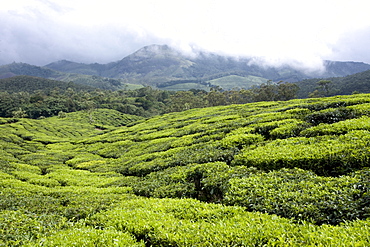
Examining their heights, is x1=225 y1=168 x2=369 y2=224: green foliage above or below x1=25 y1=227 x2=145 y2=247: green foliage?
above

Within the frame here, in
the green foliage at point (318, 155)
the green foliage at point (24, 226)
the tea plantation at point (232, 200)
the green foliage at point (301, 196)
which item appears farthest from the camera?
the green foliage at point (318, 155)

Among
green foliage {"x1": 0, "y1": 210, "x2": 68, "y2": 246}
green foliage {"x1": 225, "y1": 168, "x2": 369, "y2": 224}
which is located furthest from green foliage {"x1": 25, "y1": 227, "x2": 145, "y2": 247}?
green foliage {"x1": 225, "y1": 168, "x2": 369, "y2": 224}

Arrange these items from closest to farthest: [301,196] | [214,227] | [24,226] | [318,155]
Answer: [214,227] → [301,196] → [24,226] → [318,155]

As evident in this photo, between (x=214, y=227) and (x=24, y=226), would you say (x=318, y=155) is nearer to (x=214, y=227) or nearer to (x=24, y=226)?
(x=214, y=227)

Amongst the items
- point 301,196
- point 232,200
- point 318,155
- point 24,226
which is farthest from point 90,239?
point 318,155

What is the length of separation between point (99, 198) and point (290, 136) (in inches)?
599

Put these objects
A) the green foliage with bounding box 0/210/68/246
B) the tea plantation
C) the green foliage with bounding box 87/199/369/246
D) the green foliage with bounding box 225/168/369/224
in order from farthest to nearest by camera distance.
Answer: the green foliage with bounding box 0/210/68/246 < the green foliage with bounding box 225/168/369/224 < the tea plantation < the green foliage with bounding box 87/199/369/246

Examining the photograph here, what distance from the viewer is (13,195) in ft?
48.1

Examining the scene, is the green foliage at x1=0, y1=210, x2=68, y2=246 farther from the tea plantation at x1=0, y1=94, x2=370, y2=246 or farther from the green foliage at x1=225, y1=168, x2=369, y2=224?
the green foliage at x1=225, y1=168, x2=369, y2=224

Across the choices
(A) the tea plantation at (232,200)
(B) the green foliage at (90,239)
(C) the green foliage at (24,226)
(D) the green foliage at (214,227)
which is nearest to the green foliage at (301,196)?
(A) the tea plantation at (232,200)

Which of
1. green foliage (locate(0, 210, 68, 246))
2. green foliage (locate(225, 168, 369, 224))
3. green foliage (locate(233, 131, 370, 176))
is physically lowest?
green foliage (locate(0, 210, 68, 246))

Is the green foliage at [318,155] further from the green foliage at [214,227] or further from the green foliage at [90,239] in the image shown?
the green foliage at [90,239]

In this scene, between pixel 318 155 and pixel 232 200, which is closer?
pixel 232 200

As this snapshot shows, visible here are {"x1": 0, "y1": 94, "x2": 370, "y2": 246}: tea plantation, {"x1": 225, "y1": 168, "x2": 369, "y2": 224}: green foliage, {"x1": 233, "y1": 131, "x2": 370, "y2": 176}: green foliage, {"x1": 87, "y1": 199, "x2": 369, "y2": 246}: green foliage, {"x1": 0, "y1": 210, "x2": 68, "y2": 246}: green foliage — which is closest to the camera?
{"x1": 87, "y1": 199, "x2": 369, "y2": 246}: green foliage
